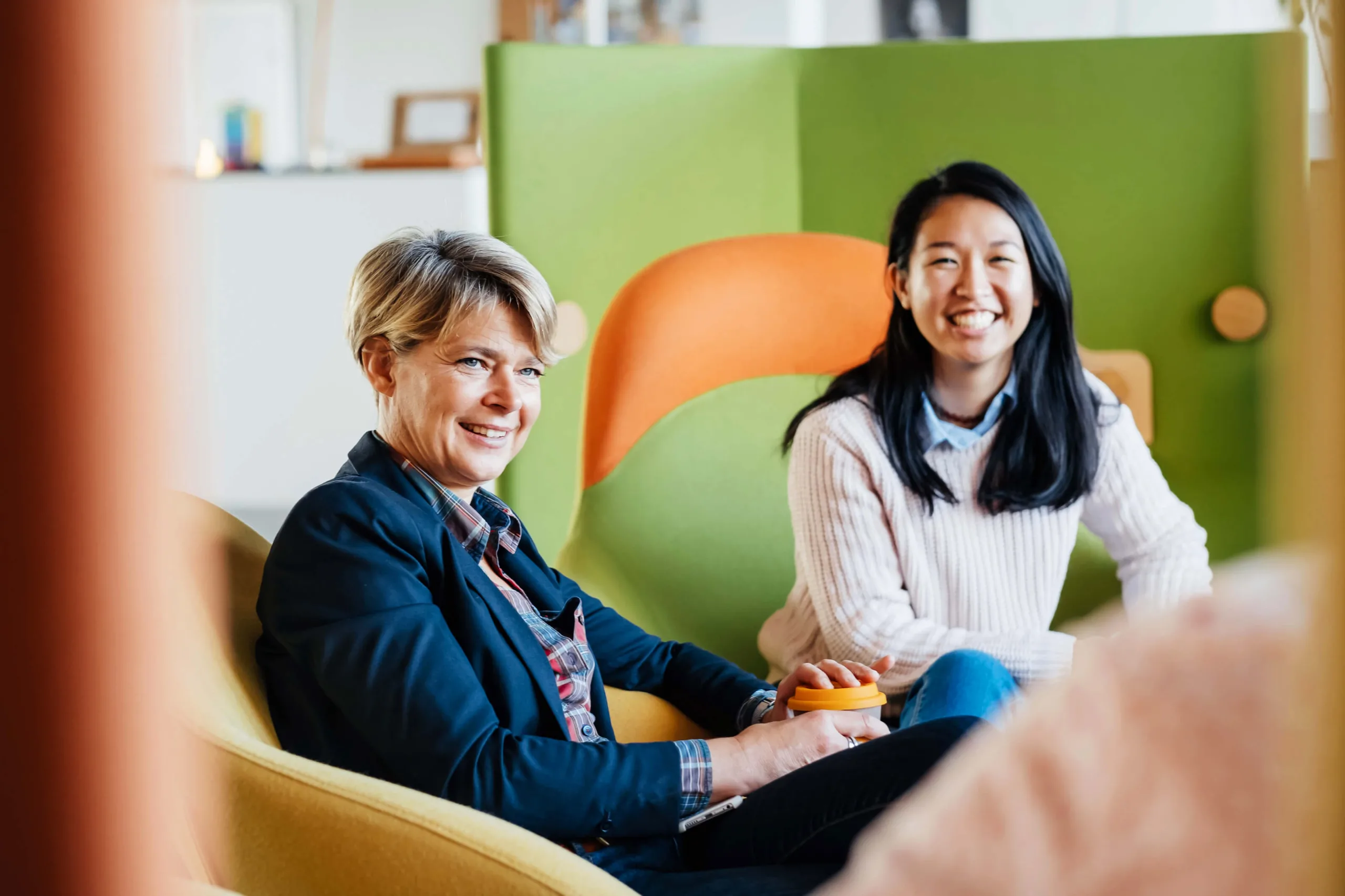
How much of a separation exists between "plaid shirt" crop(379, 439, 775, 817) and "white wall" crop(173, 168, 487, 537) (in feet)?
8.60

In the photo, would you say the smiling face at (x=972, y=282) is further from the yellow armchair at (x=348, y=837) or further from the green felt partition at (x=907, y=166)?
the yellow armchair at (x=348, y=837)

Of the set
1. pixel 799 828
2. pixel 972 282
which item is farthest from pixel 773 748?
pixel 972 282

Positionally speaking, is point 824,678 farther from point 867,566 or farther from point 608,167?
point 608,167

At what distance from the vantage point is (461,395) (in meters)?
1.03

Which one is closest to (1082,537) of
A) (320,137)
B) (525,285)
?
(525,285)

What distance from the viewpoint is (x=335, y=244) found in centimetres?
380

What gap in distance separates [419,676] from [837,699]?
387mm

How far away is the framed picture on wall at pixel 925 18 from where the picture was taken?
4516 millimetres

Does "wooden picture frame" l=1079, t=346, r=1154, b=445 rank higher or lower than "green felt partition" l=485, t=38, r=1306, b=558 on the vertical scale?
lower

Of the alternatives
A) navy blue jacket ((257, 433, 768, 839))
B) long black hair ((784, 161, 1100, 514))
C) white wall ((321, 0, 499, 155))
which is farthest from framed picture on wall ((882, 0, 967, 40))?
navy blue jacket ((257, 433, 768, 839))

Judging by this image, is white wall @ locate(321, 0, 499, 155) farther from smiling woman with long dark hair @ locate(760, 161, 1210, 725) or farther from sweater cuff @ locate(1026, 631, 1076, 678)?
sweater cuff @ locate(1026, 631, 1076, 678)

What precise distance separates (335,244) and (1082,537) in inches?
104

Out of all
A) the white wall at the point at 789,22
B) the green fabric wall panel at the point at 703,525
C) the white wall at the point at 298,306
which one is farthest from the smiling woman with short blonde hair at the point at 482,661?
the white wall at the point at 789,22

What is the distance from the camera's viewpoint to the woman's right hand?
3.26 ft
